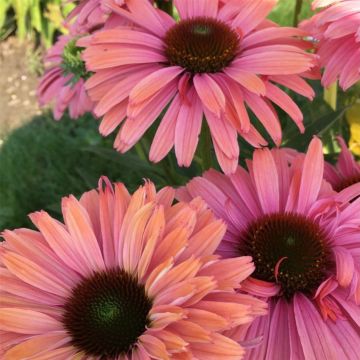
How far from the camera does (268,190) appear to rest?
0.66m

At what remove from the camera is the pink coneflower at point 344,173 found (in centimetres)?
76

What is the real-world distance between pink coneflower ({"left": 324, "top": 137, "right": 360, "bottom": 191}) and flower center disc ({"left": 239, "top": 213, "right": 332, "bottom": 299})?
0.47 ft

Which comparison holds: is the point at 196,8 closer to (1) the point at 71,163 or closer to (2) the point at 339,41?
(2) the point at 339,41

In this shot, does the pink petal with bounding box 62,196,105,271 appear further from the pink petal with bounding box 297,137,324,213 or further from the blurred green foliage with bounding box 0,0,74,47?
the blurred green foliage with bounding box 0,0,74,47

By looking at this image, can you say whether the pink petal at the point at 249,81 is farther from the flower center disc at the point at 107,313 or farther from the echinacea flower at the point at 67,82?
the echinacea flower at the point at 67,82

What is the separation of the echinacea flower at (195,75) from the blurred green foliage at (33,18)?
1.89 metres

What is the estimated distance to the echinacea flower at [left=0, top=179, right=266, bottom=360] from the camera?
1.58ft

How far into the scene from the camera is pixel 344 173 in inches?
30.7

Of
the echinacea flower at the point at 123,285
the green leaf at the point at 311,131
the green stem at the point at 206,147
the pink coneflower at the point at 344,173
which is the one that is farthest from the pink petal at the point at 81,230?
the green leaf at the point at 311,131

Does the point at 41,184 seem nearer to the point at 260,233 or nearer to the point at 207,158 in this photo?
the point at 207,158

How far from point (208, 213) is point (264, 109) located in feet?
0.63

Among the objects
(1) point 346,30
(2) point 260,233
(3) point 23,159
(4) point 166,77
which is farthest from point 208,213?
(3) point 23,159

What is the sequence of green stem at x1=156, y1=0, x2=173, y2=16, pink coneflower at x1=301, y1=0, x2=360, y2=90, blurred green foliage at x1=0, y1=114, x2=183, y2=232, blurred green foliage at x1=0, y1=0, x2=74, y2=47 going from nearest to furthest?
pink coneflower at x1=301, y1=0, x2=360, y2=90
green stem at x1=156, y1=0, x2=173, y2=16
blurred green foliage at x1=0, y1=114, x2=183, y2=232
blurred green foliage at x1=0, y1=0, x2=74, y2=47

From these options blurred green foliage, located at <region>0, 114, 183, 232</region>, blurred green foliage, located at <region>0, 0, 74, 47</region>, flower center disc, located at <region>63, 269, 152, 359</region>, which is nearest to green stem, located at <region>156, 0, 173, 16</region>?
flower center disc, located at <region>63, 269, 152, 359</region>
